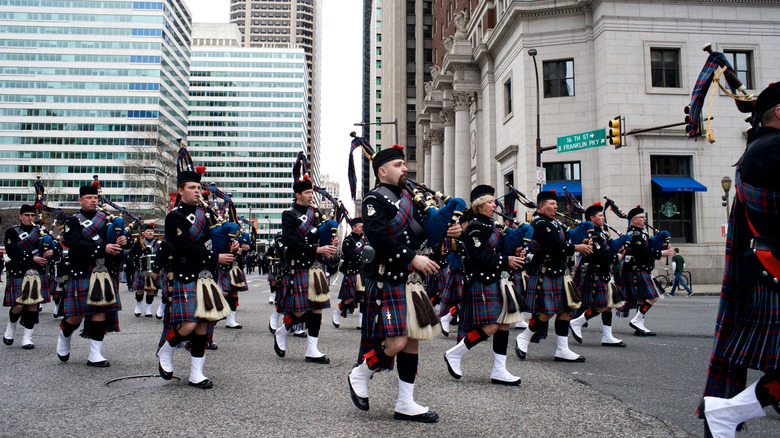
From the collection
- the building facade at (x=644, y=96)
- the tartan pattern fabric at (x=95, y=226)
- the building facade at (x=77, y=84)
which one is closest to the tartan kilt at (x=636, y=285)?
the tartan pattern fabric at (x=95, y=226)

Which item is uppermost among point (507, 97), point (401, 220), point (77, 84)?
point (77, 84)

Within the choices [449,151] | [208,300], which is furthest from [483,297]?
[449,151]

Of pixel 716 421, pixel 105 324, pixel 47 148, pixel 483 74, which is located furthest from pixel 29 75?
pixel 716 421

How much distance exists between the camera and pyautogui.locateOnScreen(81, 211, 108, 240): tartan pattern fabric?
24.7 feet

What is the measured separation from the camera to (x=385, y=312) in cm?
468

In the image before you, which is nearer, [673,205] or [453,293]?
[453,293]

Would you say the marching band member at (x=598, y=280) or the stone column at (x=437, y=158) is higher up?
the stone column at (x=437, y=158)

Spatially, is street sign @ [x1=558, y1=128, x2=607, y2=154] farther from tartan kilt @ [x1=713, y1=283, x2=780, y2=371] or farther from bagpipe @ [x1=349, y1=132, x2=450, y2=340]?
tartan kilt @ [x1=713, y1=283, x2=780, y2=371]

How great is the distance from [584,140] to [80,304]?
54.0 feet

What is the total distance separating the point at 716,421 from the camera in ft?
10.4

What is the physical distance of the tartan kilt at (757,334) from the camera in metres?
3.06

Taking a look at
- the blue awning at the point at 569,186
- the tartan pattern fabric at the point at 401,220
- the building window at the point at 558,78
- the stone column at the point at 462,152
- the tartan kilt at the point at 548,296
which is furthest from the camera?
the stone column at the point at 462,152

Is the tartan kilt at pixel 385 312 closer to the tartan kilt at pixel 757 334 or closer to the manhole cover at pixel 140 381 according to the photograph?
the tartan kilt at pixel 757 334

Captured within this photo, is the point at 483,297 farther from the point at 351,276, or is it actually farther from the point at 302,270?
the point at 351,276
